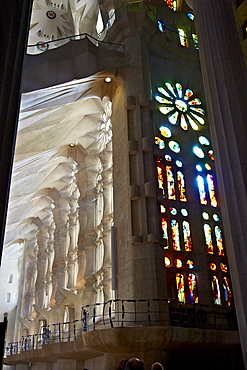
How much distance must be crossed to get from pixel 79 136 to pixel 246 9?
12.1m

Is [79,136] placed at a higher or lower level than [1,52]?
higher

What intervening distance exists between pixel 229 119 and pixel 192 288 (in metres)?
8.90

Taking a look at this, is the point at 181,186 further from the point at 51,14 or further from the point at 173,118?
the point at 51,14

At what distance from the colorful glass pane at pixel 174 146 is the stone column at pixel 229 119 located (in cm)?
822

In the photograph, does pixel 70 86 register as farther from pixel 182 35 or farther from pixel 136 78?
pixel 182 35

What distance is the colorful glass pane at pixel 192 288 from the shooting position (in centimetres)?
1531

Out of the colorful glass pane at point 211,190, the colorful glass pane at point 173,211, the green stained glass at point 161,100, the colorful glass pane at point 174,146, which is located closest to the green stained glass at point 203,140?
the colorful glass pane at point 174,146

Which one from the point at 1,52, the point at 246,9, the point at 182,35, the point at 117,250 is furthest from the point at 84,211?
the point at 1,52

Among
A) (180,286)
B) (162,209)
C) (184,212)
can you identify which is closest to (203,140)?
(184,212)

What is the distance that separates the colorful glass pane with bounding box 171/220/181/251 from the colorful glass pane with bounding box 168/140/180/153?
3944 mm

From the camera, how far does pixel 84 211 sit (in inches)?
878

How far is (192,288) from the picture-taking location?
15.6 m

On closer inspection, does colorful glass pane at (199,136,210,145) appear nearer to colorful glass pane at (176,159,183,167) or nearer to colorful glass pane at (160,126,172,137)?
colorful glass pane at (160,126,172,137)

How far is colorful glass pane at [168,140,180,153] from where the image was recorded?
60.6ft
